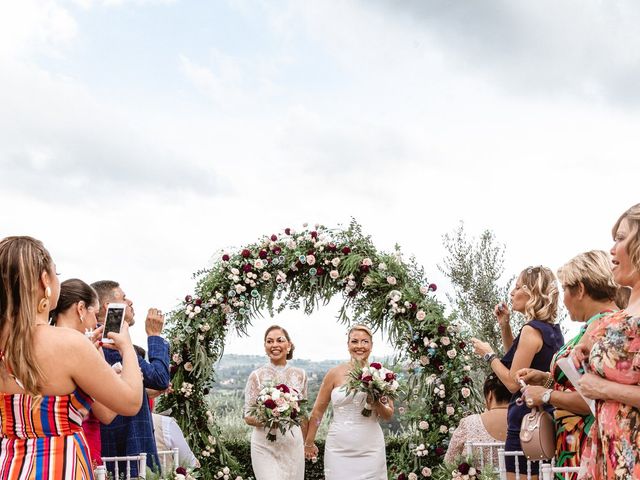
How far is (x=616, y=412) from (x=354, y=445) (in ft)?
17.4

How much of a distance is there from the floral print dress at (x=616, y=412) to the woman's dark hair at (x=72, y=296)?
2.63m

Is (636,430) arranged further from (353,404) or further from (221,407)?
(221,407)

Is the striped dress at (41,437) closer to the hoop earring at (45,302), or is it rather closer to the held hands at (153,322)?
the hoop earring at (45,302)

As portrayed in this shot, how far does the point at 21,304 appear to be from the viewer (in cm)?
274

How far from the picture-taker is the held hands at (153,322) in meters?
5.47

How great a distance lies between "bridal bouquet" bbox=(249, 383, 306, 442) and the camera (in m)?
7.85

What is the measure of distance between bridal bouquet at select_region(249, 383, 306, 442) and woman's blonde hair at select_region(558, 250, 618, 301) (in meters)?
4.39

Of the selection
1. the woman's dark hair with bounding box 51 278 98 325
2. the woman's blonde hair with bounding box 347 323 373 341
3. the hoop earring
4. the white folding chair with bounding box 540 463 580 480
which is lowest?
the white folding chair with bounding box 540 463 580 480

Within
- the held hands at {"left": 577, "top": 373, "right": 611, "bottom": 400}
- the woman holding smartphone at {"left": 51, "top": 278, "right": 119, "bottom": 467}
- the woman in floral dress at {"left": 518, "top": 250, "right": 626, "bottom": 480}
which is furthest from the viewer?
the woman in floral dress at {"left": 518, "top": 250, "right": 626, "bottom": 480}

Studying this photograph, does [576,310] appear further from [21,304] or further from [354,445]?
[354,445]

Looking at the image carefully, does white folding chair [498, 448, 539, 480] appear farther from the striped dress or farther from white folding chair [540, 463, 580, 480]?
the striped dress

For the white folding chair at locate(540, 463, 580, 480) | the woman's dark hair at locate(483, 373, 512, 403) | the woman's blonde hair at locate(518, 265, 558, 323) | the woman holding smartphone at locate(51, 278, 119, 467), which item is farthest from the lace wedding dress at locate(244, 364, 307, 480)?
the white folding chair at locate(540, 463, 580, 480)

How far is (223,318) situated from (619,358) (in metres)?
6.54

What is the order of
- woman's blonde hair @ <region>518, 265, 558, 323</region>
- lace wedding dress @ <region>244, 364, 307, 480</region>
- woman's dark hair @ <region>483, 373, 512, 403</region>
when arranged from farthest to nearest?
lace wedding dress @ <region>244, 364, 307, 480</region>, woman's dark hair @ <region>483, 373, 512, 403</region>, woman's blonde hair @ <region>518, 265, 558, 323</region>
